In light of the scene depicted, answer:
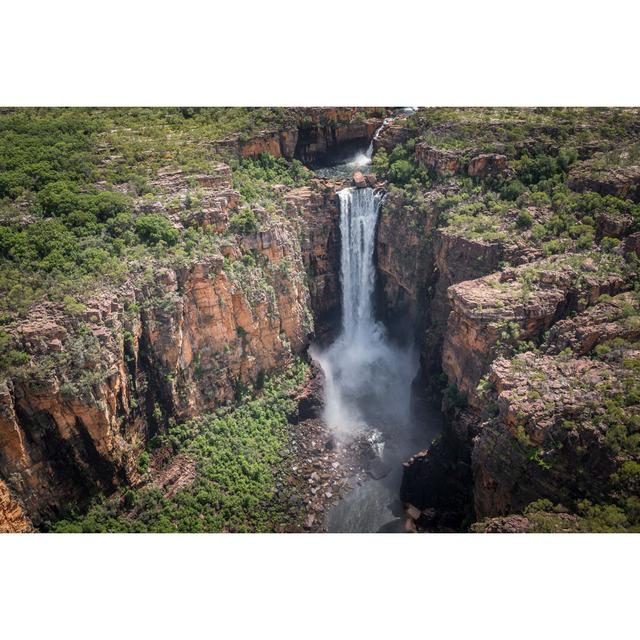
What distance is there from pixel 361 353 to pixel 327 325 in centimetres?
234

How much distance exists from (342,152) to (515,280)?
1354 centimetres

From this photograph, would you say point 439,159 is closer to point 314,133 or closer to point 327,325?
point 314,133

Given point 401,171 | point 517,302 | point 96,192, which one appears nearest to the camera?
point 517,302

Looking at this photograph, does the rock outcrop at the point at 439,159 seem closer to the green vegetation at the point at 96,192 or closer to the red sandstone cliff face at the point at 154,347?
the red sandstone cliff face at the point at 154,347

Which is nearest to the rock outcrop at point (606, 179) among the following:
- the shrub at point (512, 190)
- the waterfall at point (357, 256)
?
the shrub at point (512, 190)

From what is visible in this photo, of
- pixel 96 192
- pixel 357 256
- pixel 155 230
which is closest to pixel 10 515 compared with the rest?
pixel 155 230

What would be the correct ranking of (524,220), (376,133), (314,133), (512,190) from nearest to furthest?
(524,220), (512,190), (314,133), (376,133)

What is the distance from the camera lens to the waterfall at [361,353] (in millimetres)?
29375

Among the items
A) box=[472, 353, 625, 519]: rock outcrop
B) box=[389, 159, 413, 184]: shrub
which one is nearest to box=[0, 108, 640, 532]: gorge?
box=[472, 353, 625, 519]: rock outcrop

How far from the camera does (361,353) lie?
106ft

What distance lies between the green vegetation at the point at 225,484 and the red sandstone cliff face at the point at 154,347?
2.25ft

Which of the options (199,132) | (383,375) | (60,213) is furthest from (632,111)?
(60,213)

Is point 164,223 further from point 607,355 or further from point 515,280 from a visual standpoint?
point 607,355

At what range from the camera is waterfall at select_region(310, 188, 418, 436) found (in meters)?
Result: 29.4
